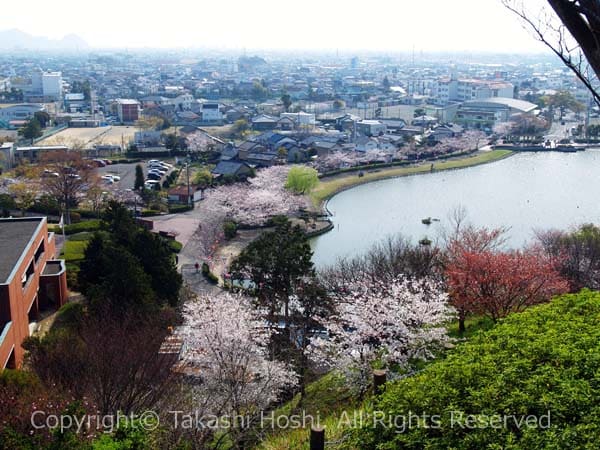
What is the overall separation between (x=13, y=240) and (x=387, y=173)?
33.1 feet

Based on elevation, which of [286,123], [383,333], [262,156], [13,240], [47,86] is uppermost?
[47,86]

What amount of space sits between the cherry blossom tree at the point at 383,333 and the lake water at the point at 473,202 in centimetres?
381

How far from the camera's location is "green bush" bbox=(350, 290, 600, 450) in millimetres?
1767

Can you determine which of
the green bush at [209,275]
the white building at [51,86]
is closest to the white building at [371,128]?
the green bush at [209,275]

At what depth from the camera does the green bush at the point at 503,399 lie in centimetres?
177

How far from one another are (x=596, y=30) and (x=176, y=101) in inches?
980

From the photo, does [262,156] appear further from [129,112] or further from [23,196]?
[129,112]

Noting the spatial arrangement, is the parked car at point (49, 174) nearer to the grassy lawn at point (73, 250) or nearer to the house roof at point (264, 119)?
the grassy lawn at point (73, 250)

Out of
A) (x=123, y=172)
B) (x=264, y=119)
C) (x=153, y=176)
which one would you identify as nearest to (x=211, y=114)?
(x=264, y=119)

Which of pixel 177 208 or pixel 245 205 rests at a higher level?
pixel 245 205

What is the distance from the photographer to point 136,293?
466 cm

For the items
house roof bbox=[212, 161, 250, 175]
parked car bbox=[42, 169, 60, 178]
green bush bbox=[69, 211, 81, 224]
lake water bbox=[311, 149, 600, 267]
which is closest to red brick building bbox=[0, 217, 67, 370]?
green bush bbox=[69, 211, 81, 224]

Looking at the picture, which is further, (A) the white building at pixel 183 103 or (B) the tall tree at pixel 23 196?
(A) the white building at pixel 183 103

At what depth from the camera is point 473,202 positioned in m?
11.9
